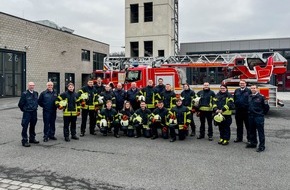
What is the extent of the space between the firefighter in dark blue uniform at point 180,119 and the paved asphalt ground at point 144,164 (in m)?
0.29

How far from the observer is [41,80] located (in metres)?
24.2

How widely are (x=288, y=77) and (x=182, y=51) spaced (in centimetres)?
1216

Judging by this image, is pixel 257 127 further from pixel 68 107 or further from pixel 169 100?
pixel 68 107

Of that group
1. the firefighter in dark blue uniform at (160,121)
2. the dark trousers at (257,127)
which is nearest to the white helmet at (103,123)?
the firefighter in dark blue uniform at (160,121)

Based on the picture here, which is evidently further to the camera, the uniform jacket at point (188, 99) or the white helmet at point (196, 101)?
the uniform jacket at point (188, 99)

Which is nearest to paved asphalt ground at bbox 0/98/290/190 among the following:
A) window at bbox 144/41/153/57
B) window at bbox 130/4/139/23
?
window at bbox 144/41/153/57

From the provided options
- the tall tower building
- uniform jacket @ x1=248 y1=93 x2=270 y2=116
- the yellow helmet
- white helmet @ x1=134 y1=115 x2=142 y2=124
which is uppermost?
the tall tower building

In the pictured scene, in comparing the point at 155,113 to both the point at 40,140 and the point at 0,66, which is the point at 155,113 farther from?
the point at 0,66

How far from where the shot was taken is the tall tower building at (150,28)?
29828mm

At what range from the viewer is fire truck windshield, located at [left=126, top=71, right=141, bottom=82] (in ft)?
51.9

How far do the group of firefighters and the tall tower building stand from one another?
20621 mm

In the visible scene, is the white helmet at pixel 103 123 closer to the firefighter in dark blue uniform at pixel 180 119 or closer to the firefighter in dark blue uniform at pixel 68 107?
the firefighter in dark blue uniform at pixel 68 107

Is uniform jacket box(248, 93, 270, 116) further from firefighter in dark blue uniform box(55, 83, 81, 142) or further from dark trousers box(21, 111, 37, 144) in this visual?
dark trousers box(21, 111, 37, 144)

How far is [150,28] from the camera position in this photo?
30.5 metres
